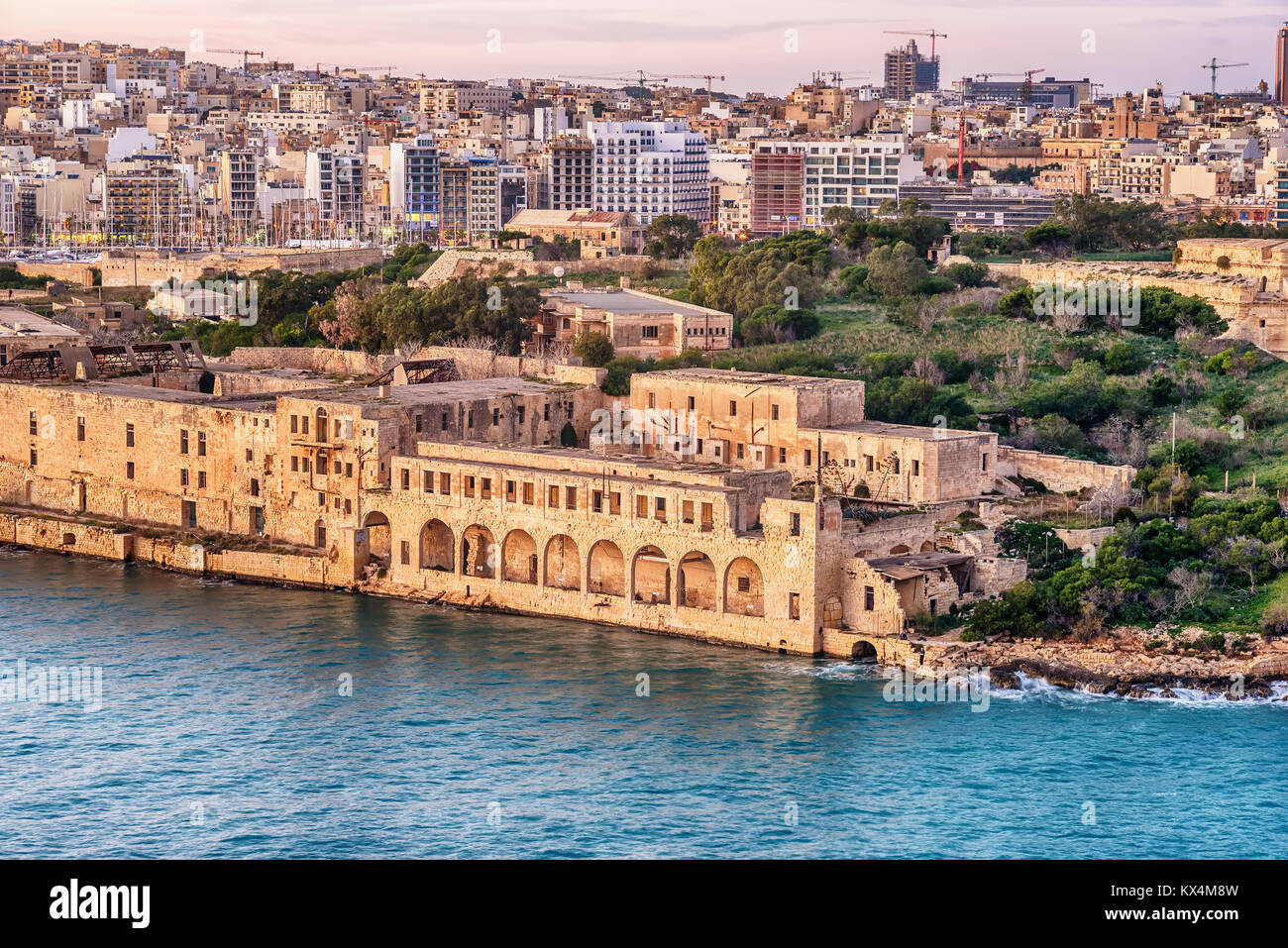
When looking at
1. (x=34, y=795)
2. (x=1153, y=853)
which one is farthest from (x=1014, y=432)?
(x=34, y=795)

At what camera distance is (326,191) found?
133125 millimetres

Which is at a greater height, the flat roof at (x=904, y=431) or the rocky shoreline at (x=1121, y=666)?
the flat roof at (x=904, y=431)

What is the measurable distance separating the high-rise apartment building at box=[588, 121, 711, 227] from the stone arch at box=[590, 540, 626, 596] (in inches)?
3094

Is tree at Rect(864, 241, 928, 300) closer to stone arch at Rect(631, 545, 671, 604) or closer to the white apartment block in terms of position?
stone arch at Rect(631, 545, 671, 604)

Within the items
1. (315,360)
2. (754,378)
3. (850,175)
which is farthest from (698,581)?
(850,175)

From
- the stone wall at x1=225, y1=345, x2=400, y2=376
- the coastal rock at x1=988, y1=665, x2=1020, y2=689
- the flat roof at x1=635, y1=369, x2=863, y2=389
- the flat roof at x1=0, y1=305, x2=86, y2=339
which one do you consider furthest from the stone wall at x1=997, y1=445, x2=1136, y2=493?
the flat roof at x1=0, y1=305, x2=86, y2=339

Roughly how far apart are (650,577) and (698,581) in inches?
42.4

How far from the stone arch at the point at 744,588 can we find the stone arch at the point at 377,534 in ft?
30.1

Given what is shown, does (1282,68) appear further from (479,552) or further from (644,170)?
(479,552)

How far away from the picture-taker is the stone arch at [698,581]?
38.6 metres

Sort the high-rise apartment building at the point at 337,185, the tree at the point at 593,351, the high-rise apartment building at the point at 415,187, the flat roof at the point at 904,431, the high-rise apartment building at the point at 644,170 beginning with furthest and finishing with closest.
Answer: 1. the high-rise apartment building at the point at 337,185
2. the high-rise apartment building at the point at 415,187
3. the high-rise apartment building at the point at 644,170
4. the tree at the point at 593,351
5. the flat roof at the point at 904,431

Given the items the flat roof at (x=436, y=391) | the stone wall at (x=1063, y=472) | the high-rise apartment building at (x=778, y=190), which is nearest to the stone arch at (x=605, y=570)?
the flat roof at (x=436, y=391)

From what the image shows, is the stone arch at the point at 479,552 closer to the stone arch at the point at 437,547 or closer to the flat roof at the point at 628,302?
the stone arch at the point at 437,547

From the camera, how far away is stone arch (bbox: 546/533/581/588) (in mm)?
40500
